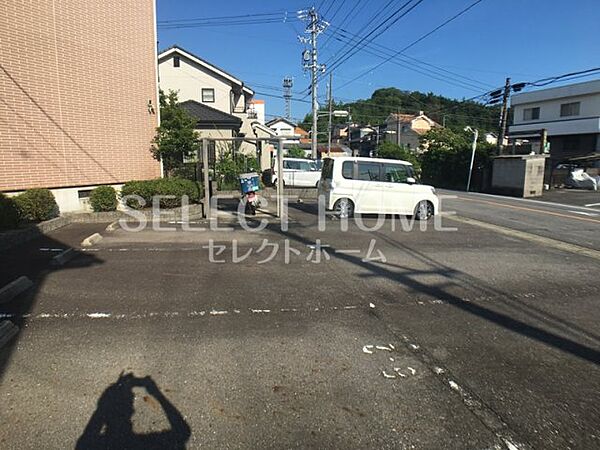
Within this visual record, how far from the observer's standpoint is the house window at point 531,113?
39844 mm

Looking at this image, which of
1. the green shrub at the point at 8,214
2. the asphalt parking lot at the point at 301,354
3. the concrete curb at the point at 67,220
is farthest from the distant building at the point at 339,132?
the asphalt parking lot at the point at 301,354

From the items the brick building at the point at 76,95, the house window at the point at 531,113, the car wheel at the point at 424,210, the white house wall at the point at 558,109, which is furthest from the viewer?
the house window at the point at 531,113

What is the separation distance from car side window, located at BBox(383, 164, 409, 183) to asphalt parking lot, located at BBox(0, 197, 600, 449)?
16.8 ft

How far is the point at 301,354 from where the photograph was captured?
12.3ft

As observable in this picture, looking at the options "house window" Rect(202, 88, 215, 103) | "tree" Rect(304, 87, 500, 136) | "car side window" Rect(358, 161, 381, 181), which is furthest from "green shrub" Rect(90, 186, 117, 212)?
"tree" Rect(304, 87, 500, 136)

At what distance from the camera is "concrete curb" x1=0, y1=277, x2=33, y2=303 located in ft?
15.9

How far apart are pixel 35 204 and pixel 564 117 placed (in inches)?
1643

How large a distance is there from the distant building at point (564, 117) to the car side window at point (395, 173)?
24678 millimetres

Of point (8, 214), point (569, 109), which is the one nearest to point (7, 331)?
point (8, 214)

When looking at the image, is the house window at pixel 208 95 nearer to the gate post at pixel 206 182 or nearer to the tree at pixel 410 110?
the gate post at pixel 206 182

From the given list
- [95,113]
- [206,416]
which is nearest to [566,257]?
[206,416]

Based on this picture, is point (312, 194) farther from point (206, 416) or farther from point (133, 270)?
point (206, 416)

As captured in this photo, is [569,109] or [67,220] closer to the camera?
[67,220]

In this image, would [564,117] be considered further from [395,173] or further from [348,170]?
[348,170]
